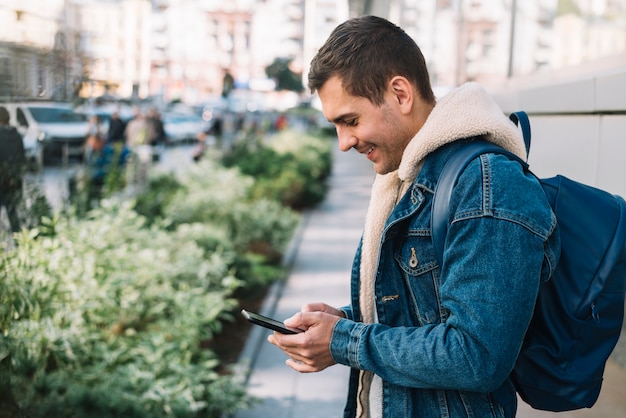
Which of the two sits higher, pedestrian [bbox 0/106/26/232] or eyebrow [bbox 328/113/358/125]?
eyebrow [bbox 328/113/358/125]

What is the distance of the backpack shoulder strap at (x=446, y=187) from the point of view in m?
1.56

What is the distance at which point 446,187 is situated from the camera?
61.8 inches

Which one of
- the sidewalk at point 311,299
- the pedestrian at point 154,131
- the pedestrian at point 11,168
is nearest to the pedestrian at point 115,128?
the pedestrian at point 154,131

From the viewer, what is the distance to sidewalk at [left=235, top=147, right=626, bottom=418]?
11.7ft

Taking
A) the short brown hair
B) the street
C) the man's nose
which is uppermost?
the short brown hair

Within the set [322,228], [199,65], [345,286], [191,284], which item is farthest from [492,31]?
[199,65]

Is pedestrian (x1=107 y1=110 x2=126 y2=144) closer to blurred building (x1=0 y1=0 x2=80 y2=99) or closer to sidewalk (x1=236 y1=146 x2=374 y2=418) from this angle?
sidewalk (x1=236 y1=146 x2=374 y2=418)

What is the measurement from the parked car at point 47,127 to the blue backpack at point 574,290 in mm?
2893

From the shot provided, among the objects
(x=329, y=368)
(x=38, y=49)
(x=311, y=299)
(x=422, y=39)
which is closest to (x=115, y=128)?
(x=422, y=39)

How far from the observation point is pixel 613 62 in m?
3.31

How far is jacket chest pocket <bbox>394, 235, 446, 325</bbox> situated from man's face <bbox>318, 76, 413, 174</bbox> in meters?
0.24

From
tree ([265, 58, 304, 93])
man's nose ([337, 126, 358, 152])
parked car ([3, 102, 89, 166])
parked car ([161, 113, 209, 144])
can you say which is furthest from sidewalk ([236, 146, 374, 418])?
tree ([265, 58, 304, 93])

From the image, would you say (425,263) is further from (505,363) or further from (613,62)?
(613,62)

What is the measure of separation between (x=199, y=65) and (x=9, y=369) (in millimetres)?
129810
